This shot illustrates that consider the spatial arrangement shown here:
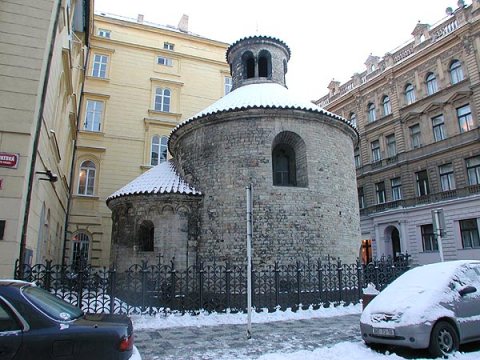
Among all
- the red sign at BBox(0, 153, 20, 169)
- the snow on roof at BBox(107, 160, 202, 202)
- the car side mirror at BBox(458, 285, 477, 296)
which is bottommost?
the car side mirror at BBox(458, 285, 477, 296)

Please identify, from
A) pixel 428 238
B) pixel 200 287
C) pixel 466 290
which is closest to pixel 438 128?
pixel 428 238

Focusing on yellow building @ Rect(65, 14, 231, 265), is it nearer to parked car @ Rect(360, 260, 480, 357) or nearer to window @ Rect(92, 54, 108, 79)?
window @ Rect(92, 54, 108, 79)

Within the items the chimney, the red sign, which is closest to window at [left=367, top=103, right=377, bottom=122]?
the chimney

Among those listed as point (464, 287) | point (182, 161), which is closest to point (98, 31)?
point (182, 161)

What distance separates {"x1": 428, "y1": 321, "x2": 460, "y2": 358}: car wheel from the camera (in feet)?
20.7

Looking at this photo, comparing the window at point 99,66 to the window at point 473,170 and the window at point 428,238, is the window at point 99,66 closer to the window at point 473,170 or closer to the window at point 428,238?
the window at point 428,238

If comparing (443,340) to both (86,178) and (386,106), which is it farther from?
(386,106)

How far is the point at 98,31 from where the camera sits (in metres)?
26.9

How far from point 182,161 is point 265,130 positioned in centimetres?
419

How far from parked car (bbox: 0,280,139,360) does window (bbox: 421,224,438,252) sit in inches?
1008

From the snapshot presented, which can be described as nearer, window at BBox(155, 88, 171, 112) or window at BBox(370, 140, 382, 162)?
window at BBox(155, 88, 171, 112)

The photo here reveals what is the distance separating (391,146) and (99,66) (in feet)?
75.8

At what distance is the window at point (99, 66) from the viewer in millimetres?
25547

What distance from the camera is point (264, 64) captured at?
20453mm
